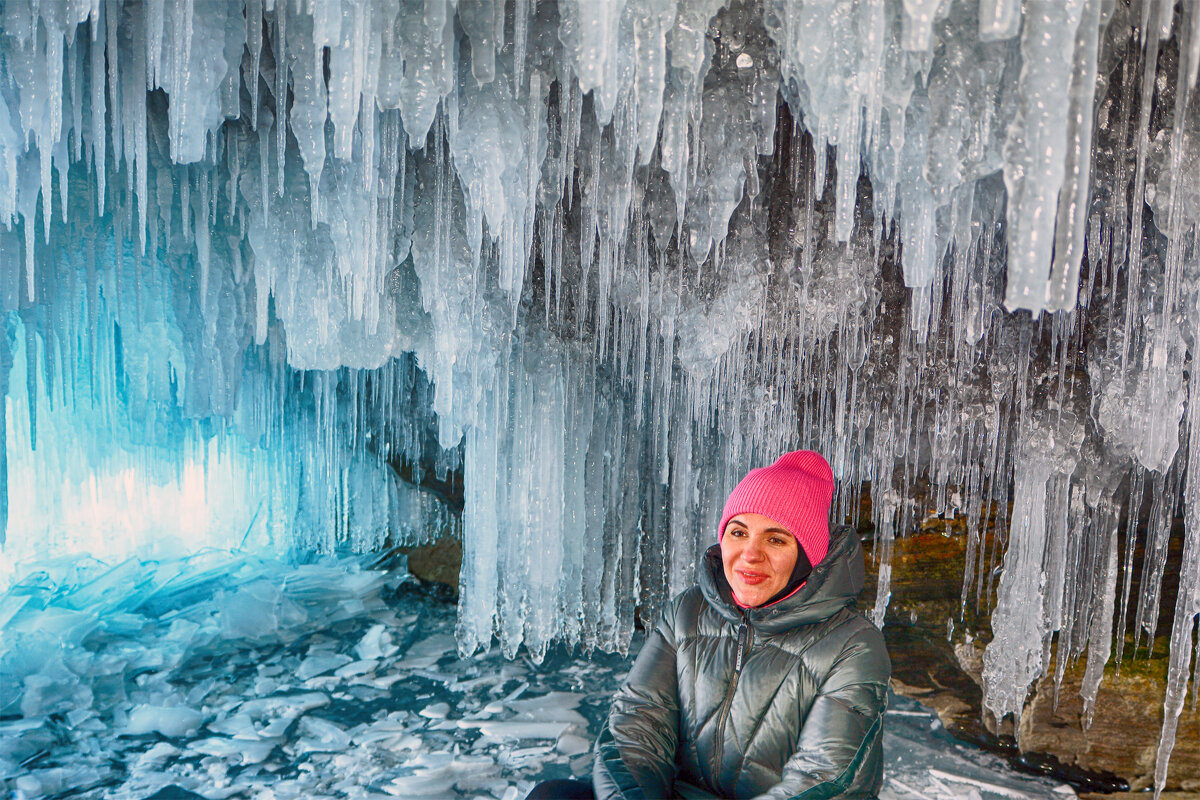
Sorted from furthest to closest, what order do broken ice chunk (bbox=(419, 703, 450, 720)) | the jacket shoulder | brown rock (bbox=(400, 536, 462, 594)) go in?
1. brown rock (bbox=(400, 536, 462, 594))
2. broken ice chunk (bbox=(419, 703, 450, 720))
3. the jacket shoulder

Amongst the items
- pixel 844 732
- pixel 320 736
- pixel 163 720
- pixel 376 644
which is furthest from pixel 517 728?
pixel 844 732

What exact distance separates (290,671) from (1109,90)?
20.6 ft

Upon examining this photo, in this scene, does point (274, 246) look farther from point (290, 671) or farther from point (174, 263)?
point (290, 671)

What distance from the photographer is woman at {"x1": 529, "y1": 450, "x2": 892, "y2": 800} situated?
6.95 ft

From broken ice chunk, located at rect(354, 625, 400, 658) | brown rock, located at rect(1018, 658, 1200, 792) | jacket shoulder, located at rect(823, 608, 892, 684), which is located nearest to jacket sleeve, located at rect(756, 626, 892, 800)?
jacket shoulder, located at rect(823, 608, 892, 684)

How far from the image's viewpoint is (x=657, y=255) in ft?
16.4

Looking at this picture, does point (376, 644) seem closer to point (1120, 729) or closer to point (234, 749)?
point (234, 749)

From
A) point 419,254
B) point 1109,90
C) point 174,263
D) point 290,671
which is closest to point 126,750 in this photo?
point 290,671

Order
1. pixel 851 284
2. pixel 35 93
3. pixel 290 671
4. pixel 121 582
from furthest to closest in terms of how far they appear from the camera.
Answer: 1. pixel 121 582
2. pixel 290 671
3. pixel 851 284
4. pixel 35 93

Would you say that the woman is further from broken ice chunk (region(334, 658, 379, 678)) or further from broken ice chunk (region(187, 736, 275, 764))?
broken ice chunk (region(334, 658, 379, 678))

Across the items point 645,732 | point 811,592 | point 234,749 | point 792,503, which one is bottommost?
point 234,749

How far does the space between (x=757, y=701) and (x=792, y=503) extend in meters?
0.54

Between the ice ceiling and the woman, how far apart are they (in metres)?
0.88

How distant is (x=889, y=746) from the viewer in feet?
16.5
